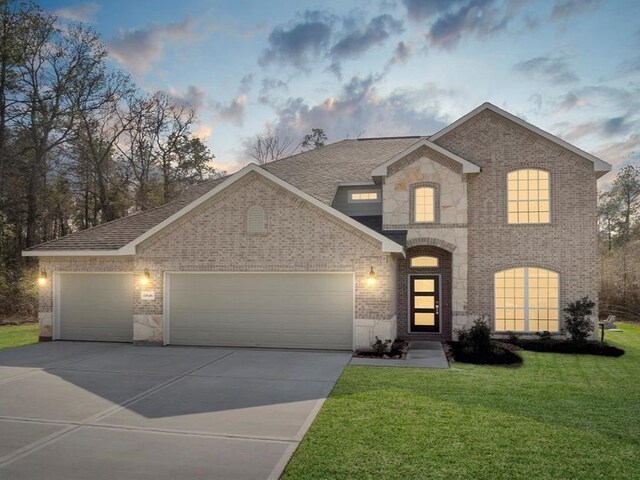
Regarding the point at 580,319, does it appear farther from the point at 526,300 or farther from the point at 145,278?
the point at 145,278

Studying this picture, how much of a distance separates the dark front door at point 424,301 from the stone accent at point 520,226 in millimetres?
1236

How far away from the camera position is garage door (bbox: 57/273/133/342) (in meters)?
15.3

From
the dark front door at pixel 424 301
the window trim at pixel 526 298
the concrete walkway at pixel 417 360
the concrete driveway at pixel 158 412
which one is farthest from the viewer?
the dark front door at pixel 424 301

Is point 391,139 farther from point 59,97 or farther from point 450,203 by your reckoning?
point 59,97

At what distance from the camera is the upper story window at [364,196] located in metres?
18.0

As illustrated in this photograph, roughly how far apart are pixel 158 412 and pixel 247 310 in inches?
256

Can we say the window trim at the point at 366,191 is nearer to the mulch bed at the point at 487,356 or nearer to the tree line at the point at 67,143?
the mulch bed at the point at 487,356

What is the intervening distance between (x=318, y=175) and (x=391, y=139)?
549cm

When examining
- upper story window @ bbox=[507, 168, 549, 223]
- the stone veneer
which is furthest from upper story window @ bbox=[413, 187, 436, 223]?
the stone veneer

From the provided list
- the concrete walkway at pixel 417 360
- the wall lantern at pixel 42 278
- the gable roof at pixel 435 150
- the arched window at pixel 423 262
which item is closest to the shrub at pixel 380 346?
the concrete walkway at pixel 417 360

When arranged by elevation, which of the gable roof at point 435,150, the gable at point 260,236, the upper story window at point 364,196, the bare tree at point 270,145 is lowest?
the gable at point 260,236

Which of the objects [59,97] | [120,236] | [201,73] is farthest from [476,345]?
[59,97]

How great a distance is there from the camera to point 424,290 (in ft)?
55.3

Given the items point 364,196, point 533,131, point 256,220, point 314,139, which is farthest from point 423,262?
point 314,139
